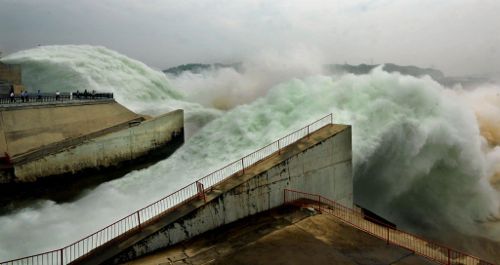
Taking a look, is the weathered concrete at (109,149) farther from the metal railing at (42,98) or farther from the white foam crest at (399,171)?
the metal railing at (42,98)

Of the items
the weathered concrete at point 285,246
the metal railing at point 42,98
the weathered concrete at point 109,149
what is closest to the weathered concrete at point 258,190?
the weathered concrete at point 285,246

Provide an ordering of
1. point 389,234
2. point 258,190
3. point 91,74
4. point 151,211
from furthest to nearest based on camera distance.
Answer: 1. point 91,74
2. point 151,211
3. point 258,190
4. point 389,234

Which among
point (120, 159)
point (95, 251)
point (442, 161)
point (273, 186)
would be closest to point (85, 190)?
point (120, 159)

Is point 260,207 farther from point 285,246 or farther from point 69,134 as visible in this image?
point 69,134

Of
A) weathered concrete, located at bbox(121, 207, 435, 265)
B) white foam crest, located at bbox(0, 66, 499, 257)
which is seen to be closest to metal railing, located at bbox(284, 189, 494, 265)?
weathered concrete, located at bbox(121, 207, 435, 265)

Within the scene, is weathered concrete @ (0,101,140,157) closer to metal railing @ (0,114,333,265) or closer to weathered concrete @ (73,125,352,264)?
metal railing @ (0,114,333,265)

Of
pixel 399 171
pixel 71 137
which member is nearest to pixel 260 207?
pixel 399 171
